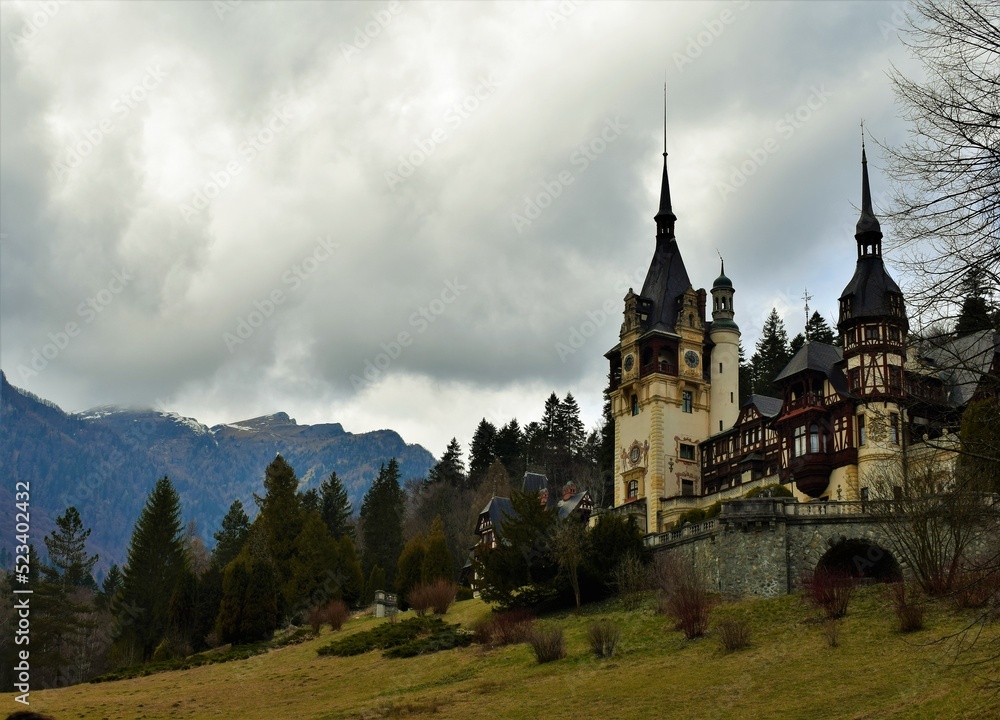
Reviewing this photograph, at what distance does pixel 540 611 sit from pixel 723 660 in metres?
18.1

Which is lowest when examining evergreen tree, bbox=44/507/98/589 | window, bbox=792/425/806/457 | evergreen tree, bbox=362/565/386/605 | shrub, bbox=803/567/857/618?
shrub, bbox=803/567/857/618

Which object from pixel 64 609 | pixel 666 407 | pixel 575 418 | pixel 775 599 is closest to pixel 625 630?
pixel 775 599

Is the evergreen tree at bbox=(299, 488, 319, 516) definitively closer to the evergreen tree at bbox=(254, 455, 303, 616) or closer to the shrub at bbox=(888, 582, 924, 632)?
the evergreen tree at bbox=(254, 455, 303, 616)

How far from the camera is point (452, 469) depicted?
11638 centimetres

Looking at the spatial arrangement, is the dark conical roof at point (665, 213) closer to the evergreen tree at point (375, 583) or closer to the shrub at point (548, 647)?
the evergreen tree at point (375, 583)

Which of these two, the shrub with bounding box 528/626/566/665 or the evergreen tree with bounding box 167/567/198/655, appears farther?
the evergreen tree with bounding box 167/567/198/655

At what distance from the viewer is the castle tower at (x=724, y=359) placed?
67812 millimetres

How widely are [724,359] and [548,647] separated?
128 feet

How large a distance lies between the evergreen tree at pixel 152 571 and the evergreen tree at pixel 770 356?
45982 millimetres

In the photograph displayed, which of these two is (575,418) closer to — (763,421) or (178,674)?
(763,421)

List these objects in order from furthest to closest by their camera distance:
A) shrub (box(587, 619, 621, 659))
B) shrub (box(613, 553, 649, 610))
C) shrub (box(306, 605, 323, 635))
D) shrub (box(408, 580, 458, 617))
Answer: shrub (box(408, 580, 458, 617)) < shrub (box(306, 605, 323, 635)) < shrub (box(613, 553, 649, 610)) < shrub (box(587, 619, 621, 659))

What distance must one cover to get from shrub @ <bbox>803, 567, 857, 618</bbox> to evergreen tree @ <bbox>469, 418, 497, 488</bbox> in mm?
77043

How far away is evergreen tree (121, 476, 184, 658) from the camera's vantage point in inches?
2398

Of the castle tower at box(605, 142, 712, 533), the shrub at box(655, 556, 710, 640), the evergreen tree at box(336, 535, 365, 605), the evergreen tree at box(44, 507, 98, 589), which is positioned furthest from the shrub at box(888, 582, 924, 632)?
the evergreen tree at box(44, 507, 98, 589)
